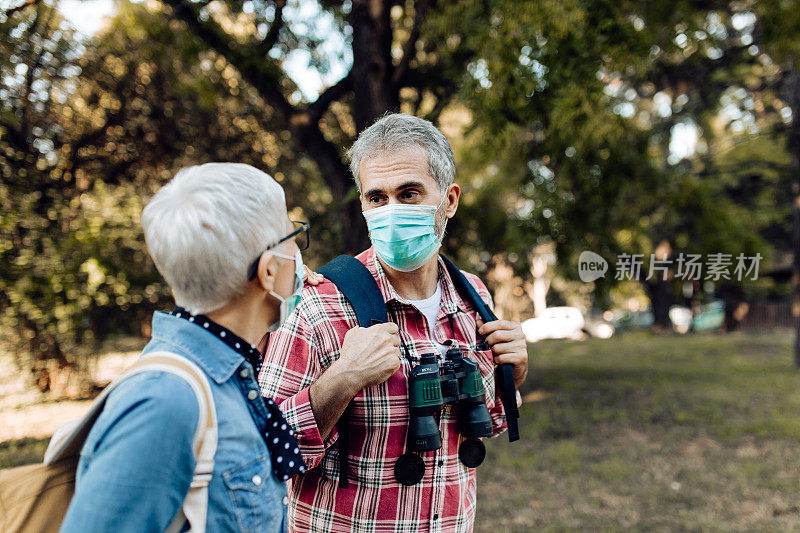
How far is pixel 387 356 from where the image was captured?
1736mm

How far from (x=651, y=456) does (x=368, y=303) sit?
6212 mm

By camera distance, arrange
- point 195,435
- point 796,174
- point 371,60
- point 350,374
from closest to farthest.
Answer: point 195,435 < point 350,374 < point 371,60 < point 796,174

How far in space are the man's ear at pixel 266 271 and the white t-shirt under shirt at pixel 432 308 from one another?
761mm

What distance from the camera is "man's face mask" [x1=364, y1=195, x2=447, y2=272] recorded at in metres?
2.11

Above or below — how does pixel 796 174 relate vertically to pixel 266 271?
above

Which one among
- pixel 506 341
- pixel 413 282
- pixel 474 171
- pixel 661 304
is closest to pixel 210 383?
pixel 413 282

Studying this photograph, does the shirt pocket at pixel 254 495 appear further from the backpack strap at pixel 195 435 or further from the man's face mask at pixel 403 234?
the man's face mask at pixel 403 234

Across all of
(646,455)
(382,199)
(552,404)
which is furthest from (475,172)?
(382,199)

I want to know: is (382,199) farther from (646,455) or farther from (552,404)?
(552,404)

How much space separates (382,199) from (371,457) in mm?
903

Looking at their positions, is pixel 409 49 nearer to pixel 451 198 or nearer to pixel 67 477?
pixel 451 198

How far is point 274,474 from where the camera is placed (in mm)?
1396

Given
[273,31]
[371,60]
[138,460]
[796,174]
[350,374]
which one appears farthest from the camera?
[796,174]

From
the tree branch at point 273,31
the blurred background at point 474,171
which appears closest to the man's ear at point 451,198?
the blurred background at point 474,171
